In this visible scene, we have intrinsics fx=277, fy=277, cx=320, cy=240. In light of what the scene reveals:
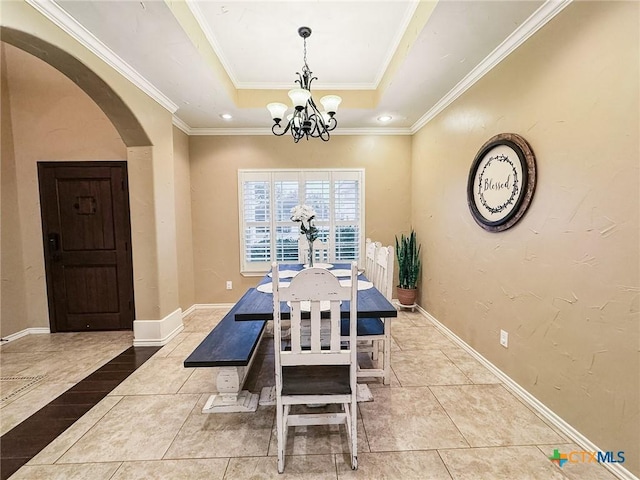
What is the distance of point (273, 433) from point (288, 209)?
116 inches

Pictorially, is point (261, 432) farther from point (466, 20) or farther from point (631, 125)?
point (466, 20)

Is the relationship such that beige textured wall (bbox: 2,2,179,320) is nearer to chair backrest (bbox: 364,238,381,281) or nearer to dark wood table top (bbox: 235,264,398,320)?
dark wood table top (bbox: 235,264,398,320)

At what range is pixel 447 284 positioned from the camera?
3164mm

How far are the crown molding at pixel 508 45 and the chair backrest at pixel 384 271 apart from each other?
1.73 meters

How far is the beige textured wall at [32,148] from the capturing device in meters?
3.08

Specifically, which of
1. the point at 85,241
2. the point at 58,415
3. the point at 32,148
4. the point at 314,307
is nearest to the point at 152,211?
the point at 85,241

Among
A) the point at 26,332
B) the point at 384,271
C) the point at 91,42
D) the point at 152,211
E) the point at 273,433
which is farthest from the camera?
the point at 26,332

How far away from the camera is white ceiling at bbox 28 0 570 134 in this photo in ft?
6.08

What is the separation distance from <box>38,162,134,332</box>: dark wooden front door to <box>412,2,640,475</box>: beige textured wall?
3.94 meters

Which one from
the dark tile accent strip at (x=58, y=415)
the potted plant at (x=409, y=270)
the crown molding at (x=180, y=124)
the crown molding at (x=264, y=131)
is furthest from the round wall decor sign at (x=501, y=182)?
the crown molding at (x=180, y=124)

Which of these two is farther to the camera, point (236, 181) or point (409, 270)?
point (236, 181)

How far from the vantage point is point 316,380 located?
5.08 ft

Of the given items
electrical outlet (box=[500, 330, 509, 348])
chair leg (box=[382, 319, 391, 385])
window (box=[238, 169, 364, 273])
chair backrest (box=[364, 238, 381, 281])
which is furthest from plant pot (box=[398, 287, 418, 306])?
chair leg (box=[382, 319, 391, 385])

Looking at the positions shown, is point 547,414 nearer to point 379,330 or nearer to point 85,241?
point 379,330
